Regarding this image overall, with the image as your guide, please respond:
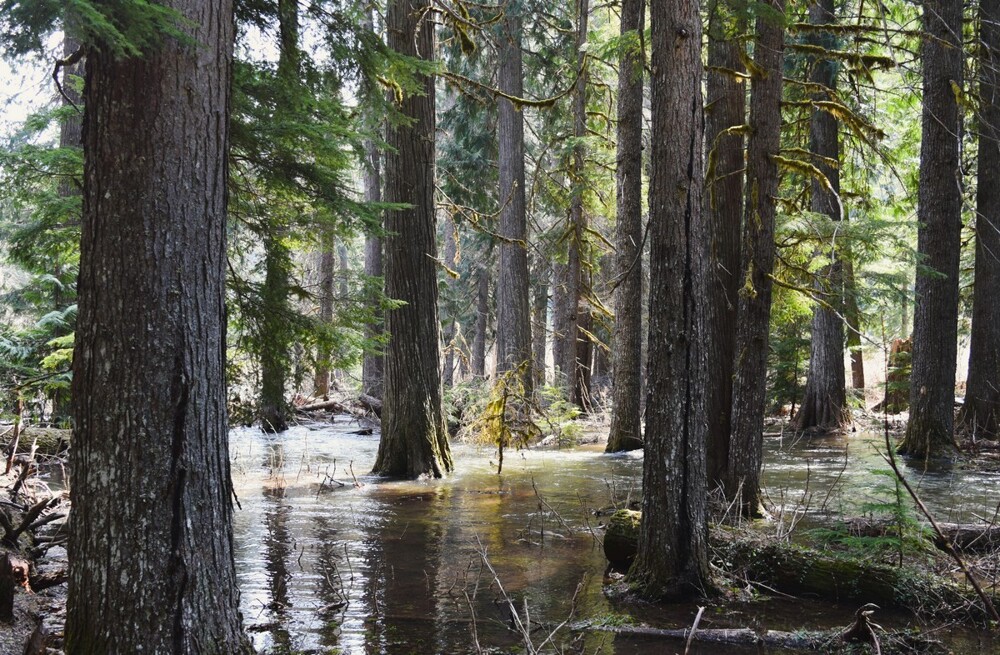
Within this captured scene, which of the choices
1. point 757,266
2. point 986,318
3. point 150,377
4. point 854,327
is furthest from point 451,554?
point 986,318

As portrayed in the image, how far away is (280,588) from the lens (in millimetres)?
6426

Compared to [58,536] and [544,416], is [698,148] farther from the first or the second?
[544,416]

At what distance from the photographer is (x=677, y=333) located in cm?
595

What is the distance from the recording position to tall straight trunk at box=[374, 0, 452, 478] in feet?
38.9

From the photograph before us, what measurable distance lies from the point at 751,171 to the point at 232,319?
5487mm

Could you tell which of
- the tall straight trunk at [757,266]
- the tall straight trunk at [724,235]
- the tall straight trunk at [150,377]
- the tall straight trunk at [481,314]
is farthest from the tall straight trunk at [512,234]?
the tall straight trunk at [150,377]

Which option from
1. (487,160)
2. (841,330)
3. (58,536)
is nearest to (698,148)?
(58,536)

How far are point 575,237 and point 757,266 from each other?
10421mm

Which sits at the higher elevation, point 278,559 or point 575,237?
point 575,237

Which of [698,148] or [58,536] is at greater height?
[698,148]

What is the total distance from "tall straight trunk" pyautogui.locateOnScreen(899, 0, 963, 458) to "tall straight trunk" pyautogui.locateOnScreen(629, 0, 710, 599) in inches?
372

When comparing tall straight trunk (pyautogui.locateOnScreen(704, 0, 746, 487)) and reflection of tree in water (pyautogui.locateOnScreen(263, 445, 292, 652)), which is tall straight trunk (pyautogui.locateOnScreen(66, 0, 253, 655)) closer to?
reflection of tree in water (pyautogui.locateOnScreen(263, 445, 292, 652))

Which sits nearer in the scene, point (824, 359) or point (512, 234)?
point (824, 359)

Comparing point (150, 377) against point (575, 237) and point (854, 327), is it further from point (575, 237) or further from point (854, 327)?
point (575, 237)
